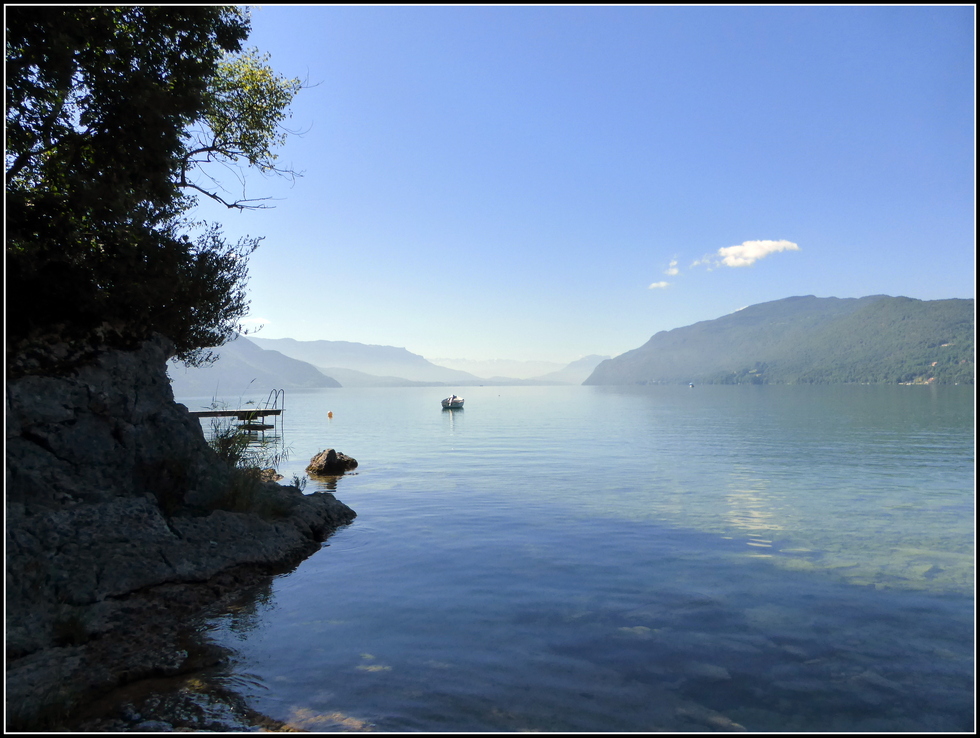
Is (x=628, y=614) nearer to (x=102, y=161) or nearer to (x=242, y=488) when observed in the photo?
(x=242, y=488)

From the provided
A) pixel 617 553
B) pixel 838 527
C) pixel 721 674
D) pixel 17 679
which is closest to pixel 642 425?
pixel 838 527

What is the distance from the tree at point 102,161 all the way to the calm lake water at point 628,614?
6.17 meters

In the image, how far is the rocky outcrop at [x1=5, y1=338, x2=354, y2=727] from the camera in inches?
267

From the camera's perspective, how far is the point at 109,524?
879 cm

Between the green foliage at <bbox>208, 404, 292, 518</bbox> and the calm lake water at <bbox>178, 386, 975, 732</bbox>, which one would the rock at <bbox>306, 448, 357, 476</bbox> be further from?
the green foliage at <bbox>208, 404, 292, 518</bbox>

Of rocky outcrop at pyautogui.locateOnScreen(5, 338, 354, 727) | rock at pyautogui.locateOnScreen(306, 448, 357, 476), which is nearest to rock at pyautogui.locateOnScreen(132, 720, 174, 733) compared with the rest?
rocky outcrop at pyautogui.locateOnScreen(5, 338, 354, 727)

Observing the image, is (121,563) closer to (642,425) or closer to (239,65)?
(239,65)

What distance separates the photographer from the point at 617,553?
12.3 meters

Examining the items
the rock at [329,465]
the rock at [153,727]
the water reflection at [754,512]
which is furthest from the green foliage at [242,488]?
the water reflection at [754,512]

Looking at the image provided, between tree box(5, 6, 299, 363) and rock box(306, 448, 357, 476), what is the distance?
1254 cm

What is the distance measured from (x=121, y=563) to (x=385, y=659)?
426cm

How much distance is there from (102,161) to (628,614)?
12.0m

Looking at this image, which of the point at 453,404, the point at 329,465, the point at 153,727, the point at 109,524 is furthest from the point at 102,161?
the point at 453,404

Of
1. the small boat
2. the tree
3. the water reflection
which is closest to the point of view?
the tree
